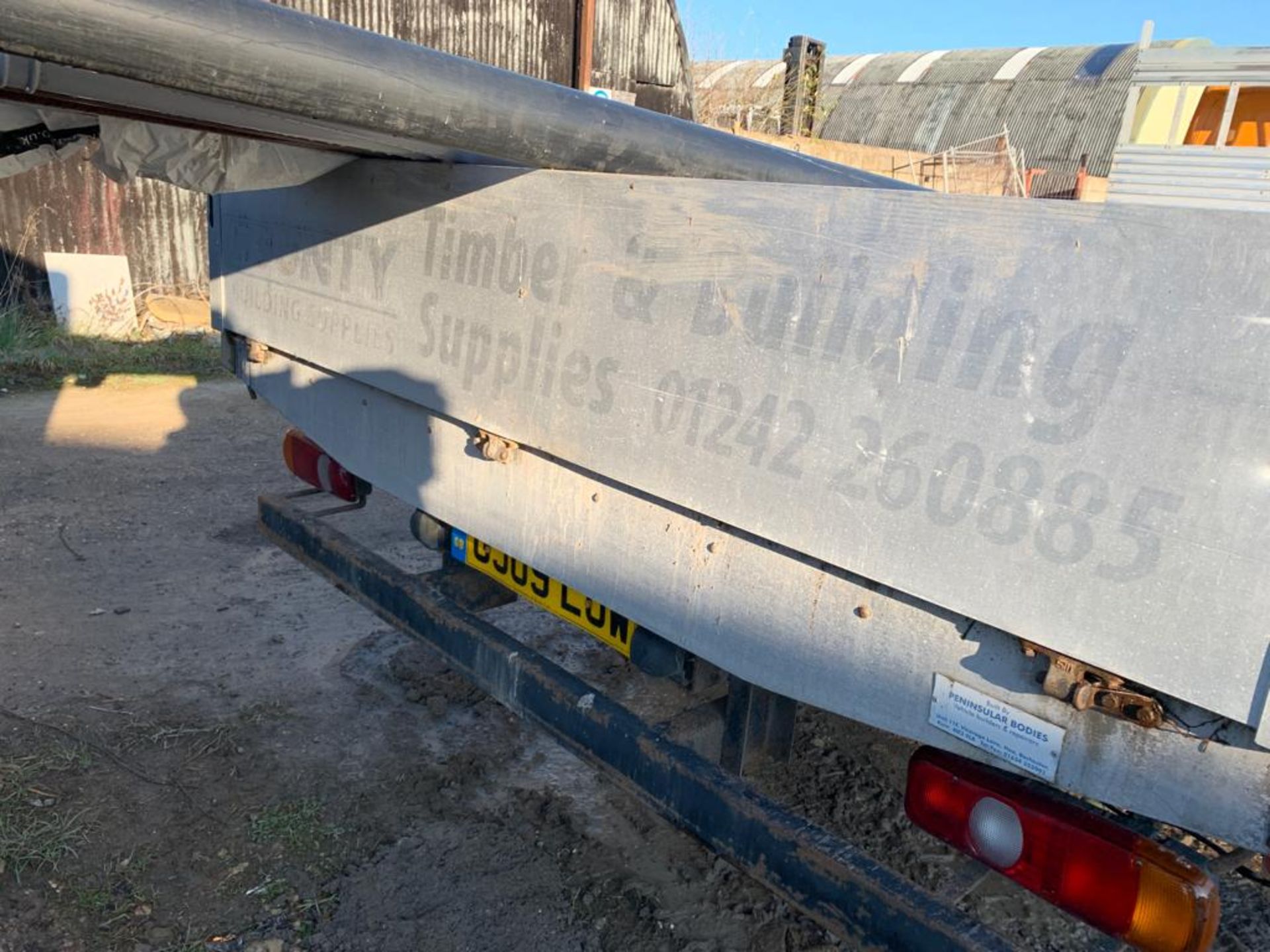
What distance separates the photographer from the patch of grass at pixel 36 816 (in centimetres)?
279

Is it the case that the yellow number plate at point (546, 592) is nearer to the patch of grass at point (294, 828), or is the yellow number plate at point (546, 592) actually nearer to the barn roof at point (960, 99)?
the patch of grass at point (294, 828)

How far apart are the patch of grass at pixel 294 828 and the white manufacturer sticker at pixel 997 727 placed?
2204 mm

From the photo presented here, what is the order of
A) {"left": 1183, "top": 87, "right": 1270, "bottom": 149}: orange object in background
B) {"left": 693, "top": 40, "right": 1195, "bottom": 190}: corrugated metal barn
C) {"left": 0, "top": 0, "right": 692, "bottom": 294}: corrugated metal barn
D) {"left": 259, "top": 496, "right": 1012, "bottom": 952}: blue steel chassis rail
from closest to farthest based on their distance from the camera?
{"left": 259, "top": 496, "right": 1012, "bottom": 952}: blue steel chassis rail < {"left": 1183, "top": 87, "right": 1270, "bottom": 149}: orange object in background < {"left": 0, "top": 0, "right": 692, "bottom": 294}: corrugated metal barn < {"left": 693, "top": 40, "right": 1195, "bottom": 190}: corrugated metal barn

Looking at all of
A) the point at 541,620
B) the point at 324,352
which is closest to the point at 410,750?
the point at 541,620

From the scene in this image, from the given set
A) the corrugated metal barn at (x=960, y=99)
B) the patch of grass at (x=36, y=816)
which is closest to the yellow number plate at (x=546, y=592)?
the patch of grass at (x=36, y=816)

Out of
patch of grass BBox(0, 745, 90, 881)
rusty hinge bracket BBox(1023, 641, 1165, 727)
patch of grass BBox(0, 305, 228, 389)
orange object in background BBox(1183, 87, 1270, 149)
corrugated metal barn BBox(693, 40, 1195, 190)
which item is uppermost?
corrugated metal barn BBox(693, 40, 1195, 190)

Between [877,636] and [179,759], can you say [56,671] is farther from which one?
[877,636]

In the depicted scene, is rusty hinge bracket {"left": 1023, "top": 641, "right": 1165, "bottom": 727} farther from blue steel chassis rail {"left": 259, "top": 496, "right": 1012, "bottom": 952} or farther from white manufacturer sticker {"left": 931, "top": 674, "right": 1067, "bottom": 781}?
blue steel chassis rail {"left": 259, "top": 496, "right": 1012, "bottom": 952}

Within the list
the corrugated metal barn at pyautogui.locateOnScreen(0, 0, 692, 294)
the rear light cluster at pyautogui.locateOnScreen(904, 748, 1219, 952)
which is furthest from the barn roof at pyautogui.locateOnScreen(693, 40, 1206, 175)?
the rear light cluster at pyautogui.locateOnScreen(904, 748, 1219, 952)

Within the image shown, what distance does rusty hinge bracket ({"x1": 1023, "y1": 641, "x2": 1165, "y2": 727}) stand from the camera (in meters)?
1.39

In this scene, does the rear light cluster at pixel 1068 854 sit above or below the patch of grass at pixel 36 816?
above

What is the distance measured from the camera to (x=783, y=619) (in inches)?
74.5

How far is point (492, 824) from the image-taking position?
3111mm

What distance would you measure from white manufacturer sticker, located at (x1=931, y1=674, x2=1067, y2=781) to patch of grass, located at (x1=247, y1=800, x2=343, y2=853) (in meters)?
2.20
